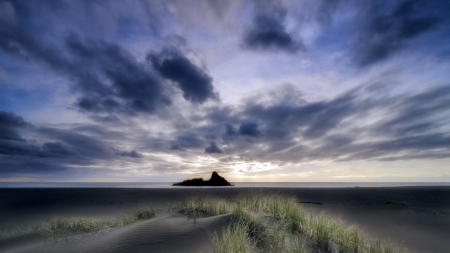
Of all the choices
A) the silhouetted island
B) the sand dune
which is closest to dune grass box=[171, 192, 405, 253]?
the sand dune

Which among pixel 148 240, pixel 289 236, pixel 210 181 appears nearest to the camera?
pixel 148 240

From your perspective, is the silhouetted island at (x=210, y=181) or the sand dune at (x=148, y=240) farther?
the silhouetted island at (x=210, y=181)

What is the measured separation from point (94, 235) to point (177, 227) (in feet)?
7.35

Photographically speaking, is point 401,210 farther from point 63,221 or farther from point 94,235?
point 63,221

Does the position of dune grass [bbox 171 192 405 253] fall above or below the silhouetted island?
below

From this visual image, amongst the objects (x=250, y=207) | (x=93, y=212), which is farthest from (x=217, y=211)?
(x=93, y=212)

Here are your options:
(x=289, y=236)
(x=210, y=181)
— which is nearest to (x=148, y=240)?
(x=289, y=236)

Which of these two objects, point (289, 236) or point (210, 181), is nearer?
point (289, 236)

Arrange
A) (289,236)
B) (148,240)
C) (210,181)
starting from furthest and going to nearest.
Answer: (210,181) < (289,236) < (148,240)

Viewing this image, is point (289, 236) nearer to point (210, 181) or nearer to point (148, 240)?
point (148, 240)

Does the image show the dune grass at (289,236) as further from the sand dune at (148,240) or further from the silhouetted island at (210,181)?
the silhouetted island at (210,181)

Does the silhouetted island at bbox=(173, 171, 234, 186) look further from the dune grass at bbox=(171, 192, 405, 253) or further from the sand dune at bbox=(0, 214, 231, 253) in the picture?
the sand dune at bbox=(0, 214, 231, 253)

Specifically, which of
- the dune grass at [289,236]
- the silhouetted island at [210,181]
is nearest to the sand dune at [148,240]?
the dune grass at [289,236]

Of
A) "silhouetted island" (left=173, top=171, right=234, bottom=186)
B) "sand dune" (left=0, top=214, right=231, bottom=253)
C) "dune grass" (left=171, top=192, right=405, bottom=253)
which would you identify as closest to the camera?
"dune grass" (left=171, top=192, right=405, bottom=253)
